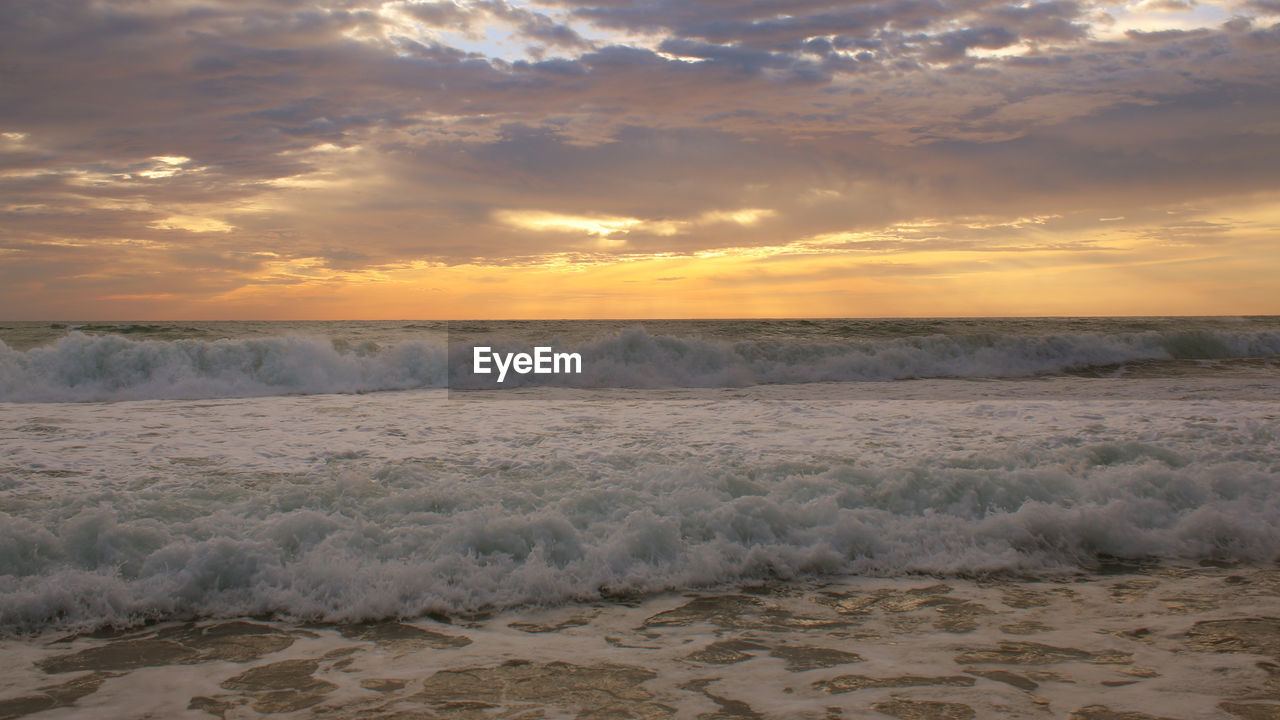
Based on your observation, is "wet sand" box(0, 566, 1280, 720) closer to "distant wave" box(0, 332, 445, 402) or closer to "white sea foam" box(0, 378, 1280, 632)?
"white sea foam" box(0, 378, 1280, 632)

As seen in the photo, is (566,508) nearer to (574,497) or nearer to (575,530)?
(574,497)

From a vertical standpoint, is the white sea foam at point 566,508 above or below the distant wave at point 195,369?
below

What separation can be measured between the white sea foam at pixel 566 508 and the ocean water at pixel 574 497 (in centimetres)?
2

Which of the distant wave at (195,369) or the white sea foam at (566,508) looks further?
the distant wave at (195,369)

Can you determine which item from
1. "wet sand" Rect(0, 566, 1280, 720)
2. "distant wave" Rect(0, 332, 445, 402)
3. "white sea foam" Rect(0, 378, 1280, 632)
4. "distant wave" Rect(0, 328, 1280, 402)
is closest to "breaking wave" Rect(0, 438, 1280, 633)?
"white sea foam" Rect(0, 378, 1280, 632)

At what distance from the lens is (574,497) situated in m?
5.60

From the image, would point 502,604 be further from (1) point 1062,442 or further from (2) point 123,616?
(1) point 1062,442

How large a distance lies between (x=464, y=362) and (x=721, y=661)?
13.8 metres

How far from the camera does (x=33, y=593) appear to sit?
13.8 feet

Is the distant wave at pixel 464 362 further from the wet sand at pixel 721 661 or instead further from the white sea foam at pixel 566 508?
the wet sand at pixel 721 661

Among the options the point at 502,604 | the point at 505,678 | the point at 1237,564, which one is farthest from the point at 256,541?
the point at 1237,564

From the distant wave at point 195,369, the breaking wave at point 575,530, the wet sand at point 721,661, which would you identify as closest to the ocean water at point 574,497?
the breaking wave at point 575,530

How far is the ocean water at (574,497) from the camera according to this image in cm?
452

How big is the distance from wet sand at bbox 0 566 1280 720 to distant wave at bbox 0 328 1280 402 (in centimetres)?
1106
